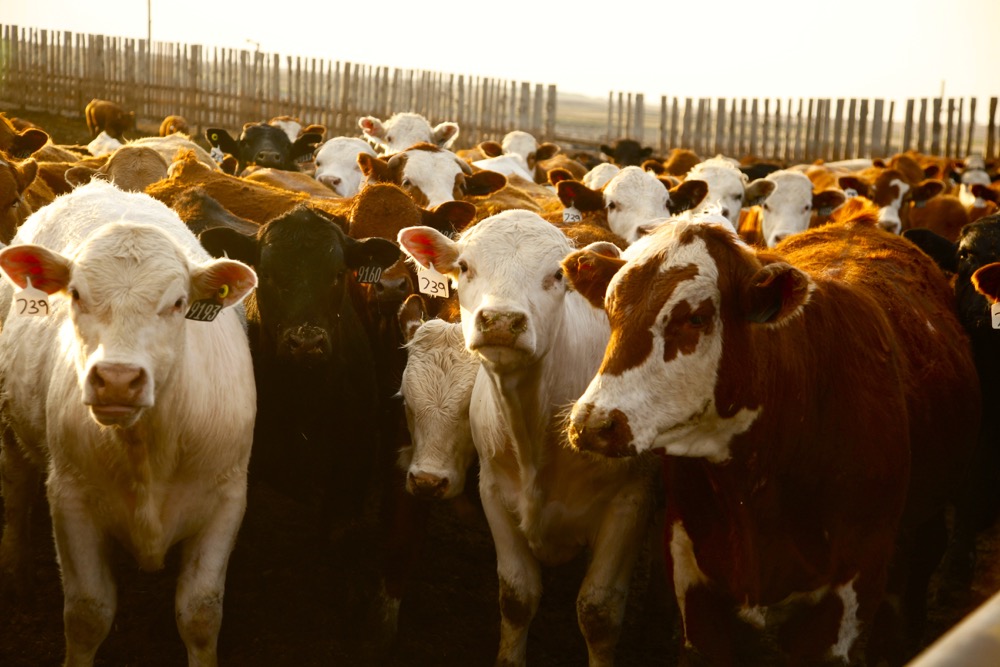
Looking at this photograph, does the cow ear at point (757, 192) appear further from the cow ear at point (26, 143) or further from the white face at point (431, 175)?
the cow ear at point (26, 143)

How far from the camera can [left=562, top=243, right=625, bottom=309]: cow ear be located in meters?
3.63

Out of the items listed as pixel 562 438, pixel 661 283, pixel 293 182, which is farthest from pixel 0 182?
pixel 661 283

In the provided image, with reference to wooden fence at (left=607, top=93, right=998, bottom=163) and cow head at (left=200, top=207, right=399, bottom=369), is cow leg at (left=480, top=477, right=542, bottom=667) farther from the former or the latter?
wooden fence at (left=607, top=93, right=998, bottom=163)

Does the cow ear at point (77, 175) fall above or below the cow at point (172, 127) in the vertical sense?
below

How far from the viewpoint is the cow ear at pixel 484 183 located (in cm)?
829

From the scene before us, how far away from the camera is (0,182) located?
6.89 meters

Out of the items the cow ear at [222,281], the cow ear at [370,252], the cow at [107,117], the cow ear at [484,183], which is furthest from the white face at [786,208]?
the cow at [107,117]

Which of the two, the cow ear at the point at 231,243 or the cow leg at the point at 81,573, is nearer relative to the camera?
the cow leg at the point at 81,573

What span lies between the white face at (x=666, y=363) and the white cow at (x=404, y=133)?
8.79m

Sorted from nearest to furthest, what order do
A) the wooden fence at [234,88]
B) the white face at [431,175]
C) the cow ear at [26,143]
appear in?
the white face at [431,175]
the cow ear at [26,143]
the wooden fence at [234,88]

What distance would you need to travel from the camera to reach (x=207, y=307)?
148 inches

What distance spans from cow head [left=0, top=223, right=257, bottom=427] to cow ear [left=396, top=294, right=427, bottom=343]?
1.56 metres

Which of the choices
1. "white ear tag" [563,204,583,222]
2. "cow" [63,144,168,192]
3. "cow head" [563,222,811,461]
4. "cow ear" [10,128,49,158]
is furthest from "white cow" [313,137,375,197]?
"cow head" [563,222,811,461]

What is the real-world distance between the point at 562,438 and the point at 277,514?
2.60 metres
